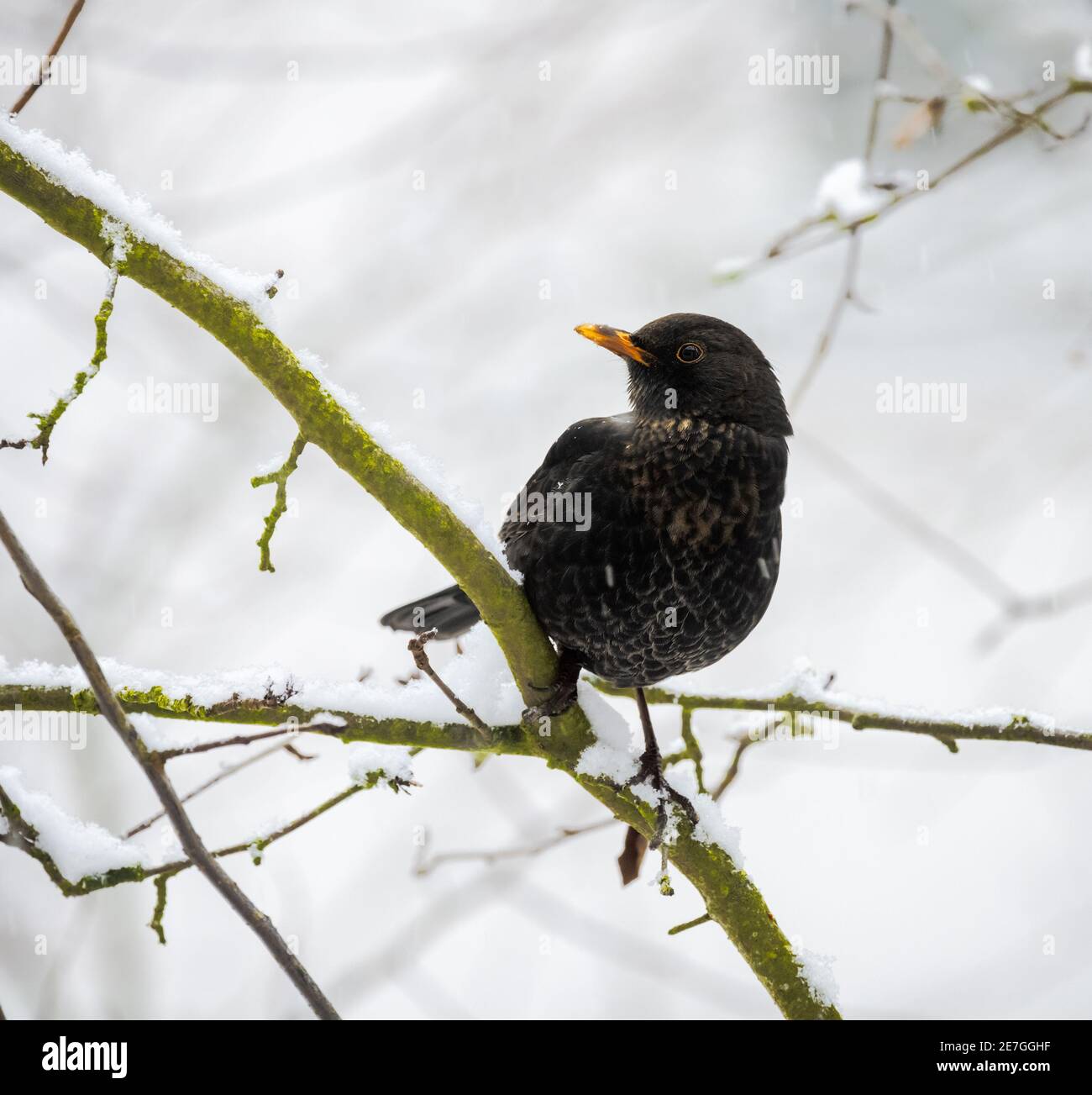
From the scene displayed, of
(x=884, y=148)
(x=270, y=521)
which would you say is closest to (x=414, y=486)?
(x=270, y=521)

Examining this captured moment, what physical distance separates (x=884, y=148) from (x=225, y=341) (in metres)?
7.39

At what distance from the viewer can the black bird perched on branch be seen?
2932 mm

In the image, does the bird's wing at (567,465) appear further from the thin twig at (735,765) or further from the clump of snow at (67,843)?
the clump of snow at (67,843)

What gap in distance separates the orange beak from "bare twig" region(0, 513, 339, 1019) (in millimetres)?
2034

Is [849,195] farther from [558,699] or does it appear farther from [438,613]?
[438,613]

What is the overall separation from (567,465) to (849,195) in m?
1.15

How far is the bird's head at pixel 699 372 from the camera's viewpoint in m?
3.19

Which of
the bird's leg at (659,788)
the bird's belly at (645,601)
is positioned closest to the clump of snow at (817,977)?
the bird's leg at (659,788)

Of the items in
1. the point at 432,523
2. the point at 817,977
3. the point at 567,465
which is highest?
the point at 567,465

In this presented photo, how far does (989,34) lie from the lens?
7.83 m

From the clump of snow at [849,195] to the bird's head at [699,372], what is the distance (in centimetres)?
70

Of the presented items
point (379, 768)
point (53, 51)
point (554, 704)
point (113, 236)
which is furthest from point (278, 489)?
point (554, 704)

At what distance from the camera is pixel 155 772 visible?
1.56 m

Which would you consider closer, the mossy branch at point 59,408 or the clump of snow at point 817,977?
the mossy branch at point 59,408
